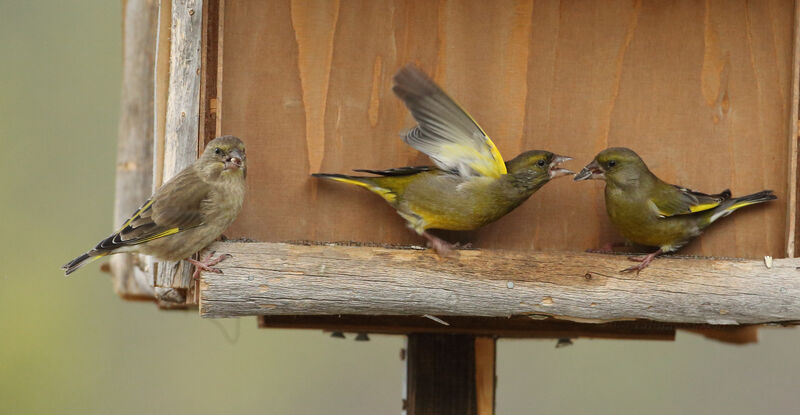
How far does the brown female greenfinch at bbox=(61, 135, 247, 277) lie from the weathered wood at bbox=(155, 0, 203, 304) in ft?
0.56

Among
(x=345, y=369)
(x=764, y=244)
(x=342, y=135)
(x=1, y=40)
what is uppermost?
(x=1, y=40)

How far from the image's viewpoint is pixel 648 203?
477cm

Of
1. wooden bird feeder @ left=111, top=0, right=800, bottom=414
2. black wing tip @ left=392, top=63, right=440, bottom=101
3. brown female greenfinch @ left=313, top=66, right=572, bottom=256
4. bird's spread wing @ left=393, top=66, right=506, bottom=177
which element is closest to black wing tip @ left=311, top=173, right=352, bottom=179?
brown female greenfinch @ left=313, top=66, right=572, bottom=256

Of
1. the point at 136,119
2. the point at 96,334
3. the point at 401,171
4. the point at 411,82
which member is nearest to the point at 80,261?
the point at 401,171

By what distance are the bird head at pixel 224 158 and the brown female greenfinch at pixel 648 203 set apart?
57.9 inches

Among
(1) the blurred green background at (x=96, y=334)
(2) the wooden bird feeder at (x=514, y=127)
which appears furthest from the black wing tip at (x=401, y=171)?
(1) the blurred green background at (x=96, y=334)

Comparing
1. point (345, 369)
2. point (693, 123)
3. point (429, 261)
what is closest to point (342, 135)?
point (429, 261)

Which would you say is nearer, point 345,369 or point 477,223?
point 477,223

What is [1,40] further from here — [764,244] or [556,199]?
[764,244]

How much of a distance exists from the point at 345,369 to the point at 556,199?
4627 millimetres

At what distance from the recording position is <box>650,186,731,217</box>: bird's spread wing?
4777mm

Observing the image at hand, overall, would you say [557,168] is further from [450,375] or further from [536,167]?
[450,375]

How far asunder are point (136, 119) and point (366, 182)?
7.41 ft

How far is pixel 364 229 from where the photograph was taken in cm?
480
